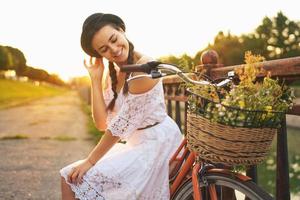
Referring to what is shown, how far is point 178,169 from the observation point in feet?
8.64

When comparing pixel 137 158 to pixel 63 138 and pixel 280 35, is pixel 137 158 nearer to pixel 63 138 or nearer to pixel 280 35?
pixel 63 138

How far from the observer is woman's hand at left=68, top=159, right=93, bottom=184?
2.46 metres

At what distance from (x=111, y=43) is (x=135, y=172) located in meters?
0.76

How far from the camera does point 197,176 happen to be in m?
2.26

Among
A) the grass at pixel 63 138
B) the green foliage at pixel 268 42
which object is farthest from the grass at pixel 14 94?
the green foliage at pixel 268 42

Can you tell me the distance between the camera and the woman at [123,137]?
245cm

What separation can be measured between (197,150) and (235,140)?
232 mm

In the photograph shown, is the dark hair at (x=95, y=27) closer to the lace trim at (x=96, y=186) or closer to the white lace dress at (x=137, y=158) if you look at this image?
the white lace dress at (x=137, y=158)

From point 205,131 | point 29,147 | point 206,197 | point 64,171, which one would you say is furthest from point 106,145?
point 29,147

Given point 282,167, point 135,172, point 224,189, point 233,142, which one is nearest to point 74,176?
point 135,172

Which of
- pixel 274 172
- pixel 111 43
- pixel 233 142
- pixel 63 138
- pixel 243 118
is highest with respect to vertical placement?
pixel 111 43

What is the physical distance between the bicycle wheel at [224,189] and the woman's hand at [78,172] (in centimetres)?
51

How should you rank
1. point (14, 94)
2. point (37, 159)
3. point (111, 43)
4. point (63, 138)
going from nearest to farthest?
point (111, 43) → point (37, 159) → point (63, 138) → point (14, 94)

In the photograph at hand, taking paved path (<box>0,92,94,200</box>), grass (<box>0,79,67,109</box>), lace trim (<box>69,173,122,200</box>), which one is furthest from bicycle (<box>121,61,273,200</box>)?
grass (<box>0,79,67,109</box>)
